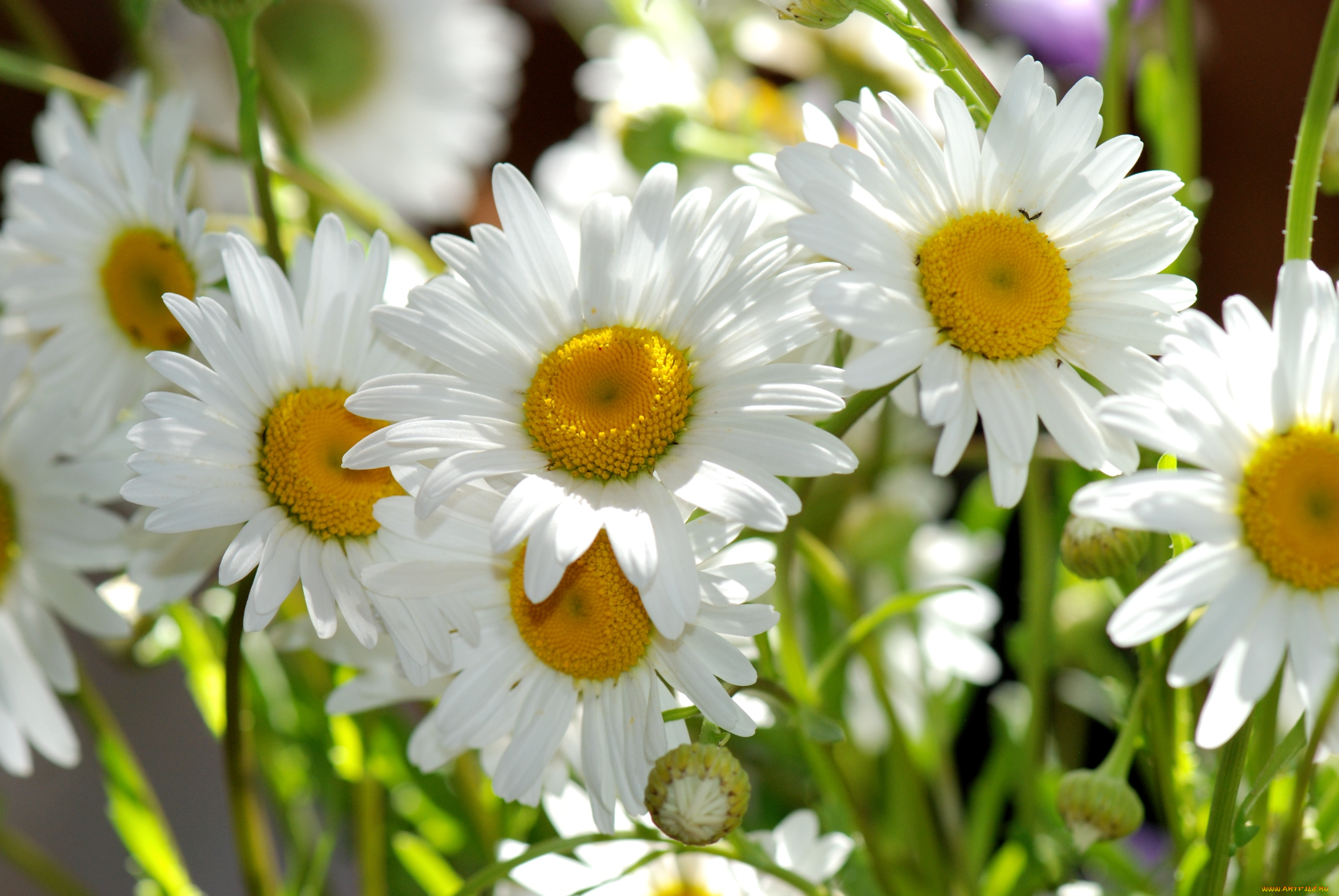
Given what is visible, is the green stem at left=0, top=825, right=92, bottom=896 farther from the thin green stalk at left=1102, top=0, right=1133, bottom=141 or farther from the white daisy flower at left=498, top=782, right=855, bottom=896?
the thin green stalk at left=1102, top=0, right=1133, bottom=141

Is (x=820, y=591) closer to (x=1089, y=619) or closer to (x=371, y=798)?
(x=1089, y=619)

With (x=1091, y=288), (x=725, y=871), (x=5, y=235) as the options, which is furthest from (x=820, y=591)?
(x=5, y=235)

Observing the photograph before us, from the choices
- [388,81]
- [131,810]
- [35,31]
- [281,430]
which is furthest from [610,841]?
[388,81]

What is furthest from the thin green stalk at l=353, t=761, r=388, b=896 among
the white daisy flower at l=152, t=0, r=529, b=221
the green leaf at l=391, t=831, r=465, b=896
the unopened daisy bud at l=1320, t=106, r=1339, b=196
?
the white daisy flower at l=152, t=0, r=529, b=221

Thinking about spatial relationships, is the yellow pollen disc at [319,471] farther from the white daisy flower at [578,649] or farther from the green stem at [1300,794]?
the green stem at [1300,794]

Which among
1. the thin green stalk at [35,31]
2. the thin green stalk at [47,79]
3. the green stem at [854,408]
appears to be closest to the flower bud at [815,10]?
the green stem at [854,408]
